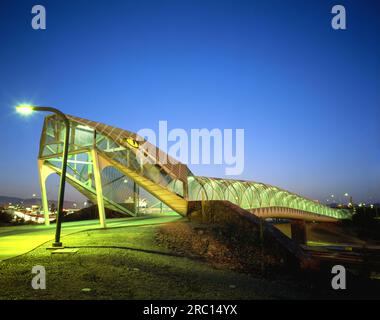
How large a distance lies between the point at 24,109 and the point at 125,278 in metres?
7.44

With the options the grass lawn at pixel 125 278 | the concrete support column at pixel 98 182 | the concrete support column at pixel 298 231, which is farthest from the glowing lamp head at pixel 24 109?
the concrete support column at pixel 298 231

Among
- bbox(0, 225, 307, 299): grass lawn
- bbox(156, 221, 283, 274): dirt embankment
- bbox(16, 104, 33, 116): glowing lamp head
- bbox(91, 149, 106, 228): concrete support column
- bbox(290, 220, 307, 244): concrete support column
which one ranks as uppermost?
bbox(16, 104, 33, 116): glowing lamp head

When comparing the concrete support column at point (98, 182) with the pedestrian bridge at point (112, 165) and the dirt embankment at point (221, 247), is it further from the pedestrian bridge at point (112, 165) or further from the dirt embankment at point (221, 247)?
the dirt embankment at point (221, 247)

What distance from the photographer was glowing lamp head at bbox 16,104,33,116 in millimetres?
10195

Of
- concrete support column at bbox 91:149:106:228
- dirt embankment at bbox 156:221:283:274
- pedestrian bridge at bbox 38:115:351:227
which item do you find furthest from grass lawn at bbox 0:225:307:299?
pedestrian bridge at bbox 38:115:351:227

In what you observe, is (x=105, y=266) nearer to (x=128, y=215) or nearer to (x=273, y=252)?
(x=273, y=252)

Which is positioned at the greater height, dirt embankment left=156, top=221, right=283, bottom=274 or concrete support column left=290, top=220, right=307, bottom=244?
dirt embankment left=156, top=221, right=283, bottom=274

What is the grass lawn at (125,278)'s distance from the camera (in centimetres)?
588

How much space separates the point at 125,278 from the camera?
695cm

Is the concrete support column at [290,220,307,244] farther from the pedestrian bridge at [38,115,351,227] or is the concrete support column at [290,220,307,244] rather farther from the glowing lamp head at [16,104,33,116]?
the glowing lamp head at [16,104,33,116]

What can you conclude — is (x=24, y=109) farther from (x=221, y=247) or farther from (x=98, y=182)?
(x=221, y=247)

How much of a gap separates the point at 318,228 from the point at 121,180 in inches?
3030

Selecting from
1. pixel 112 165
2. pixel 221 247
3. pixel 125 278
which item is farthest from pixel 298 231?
pixel 125 278

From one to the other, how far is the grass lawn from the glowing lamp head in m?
5.11
